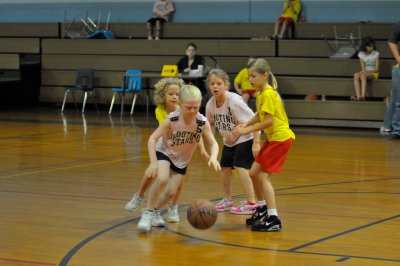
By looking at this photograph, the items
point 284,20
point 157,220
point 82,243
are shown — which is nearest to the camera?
point 82,243

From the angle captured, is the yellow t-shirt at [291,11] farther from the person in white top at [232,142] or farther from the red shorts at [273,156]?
the red shorts at [273,156]

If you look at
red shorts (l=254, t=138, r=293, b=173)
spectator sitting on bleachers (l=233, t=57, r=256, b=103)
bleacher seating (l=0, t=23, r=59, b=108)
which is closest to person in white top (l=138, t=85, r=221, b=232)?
red shorts (l=254, t=138, r=293, b=173)

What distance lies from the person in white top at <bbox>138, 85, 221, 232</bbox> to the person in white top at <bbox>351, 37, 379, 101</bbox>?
9.98m

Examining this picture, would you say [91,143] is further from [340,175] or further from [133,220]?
[133,220]

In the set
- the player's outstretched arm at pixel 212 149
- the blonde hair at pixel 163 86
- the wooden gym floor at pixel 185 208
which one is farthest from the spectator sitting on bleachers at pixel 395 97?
the player's outstretched arm at pixel 212 149

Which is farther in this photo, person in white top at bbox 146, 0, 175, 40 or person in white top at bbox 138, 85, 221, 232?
person in white top at bbox 146, 0, 175, 40

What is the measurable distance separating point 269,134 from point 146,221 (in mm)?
1300

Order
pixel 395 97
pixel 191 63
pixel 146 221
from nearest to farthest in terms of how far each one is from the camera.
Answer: pixel 146 221
pixel 395 97
pixel 191 63

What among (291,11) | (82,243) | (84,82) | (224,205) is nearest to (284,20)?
(291,11)

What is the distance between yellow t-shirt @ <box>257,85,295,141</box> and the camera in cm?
665

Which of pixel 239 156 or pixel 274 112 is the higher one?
pixel 274 112

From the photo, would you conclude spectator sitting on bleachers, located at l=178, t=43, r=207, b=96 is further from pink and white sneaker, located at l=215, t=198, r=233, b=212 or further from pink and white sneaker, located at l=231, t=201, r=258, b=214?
pink and white sneaker, located at l=231, t=201, r=258, b=214

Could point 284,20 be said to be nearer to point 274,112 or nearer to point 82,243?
point 274,112

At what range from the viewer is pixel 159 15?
1983cm
